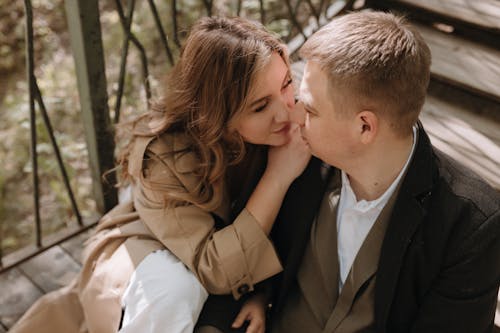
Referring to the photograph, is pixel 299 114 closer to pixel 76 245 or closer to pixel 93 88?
pixel 93 88

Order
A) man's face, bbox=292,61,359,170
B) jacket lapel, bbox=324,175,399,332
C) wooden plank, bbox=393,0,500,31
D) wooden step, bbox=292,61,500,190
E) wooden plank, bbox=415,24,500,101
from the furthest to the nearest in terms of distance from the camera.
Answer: wooden plank, bbox=393,0,500,31
wooden plank, bbox=415,24,500,101
wooden step, bbox=292,61,500,190
jacket lapel, bbox=324,175,399,332
man's face, bbox=292,61,359,170

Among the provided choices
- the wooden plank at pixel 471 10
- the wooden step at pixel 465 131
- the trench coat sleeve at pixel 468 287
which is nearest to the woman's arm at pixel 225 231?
the trench coat sleeve at pixel 468 287

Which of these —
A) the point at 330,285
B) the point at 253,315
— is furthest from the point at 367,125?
the point at 253,315

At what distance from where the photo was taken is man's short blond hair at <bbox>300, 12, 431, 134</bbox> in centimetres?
166

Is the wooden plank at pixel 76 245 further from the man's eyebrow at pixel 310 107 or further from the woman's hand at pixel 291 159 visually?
the man's eyebrow at pixel 310 107

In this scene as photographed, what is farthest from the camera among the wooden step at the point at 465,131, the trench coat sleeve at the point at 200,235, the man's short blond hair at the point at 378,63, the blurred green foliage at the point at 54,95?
the blurred green foliage at the point at 54,95

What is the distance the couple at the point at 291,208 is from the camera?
5.74 feet

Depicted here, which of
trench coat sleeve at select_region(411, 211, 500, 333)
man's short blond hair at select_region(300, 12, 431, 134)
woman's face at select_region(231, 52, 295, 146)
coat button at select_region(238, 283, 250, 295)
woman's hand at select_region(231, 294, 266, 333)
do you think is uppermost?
man's short blond hair at select_region(300, 12, 431, 134)

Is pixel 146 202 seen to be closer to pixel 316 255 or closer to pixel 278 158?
pixel 278 158

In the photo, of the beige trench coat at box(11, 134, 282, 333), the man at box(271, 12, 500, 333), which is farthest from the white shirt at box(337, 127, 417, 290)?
the beige trench coat at box(11, 134, 282, 333)

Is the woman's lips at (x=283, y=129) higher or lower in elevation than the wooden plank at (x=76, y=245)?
higher

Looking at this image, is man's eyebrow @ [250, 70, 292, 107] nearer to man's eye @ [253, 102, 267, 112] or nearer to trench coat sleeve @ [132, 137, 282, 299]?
man's eye @ [253, 102, 267, 112]

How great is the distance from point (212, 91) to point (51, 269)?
1419 millimetres

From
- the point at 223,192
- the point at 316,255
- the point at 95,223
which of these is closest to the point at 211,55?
the point at 223,192
